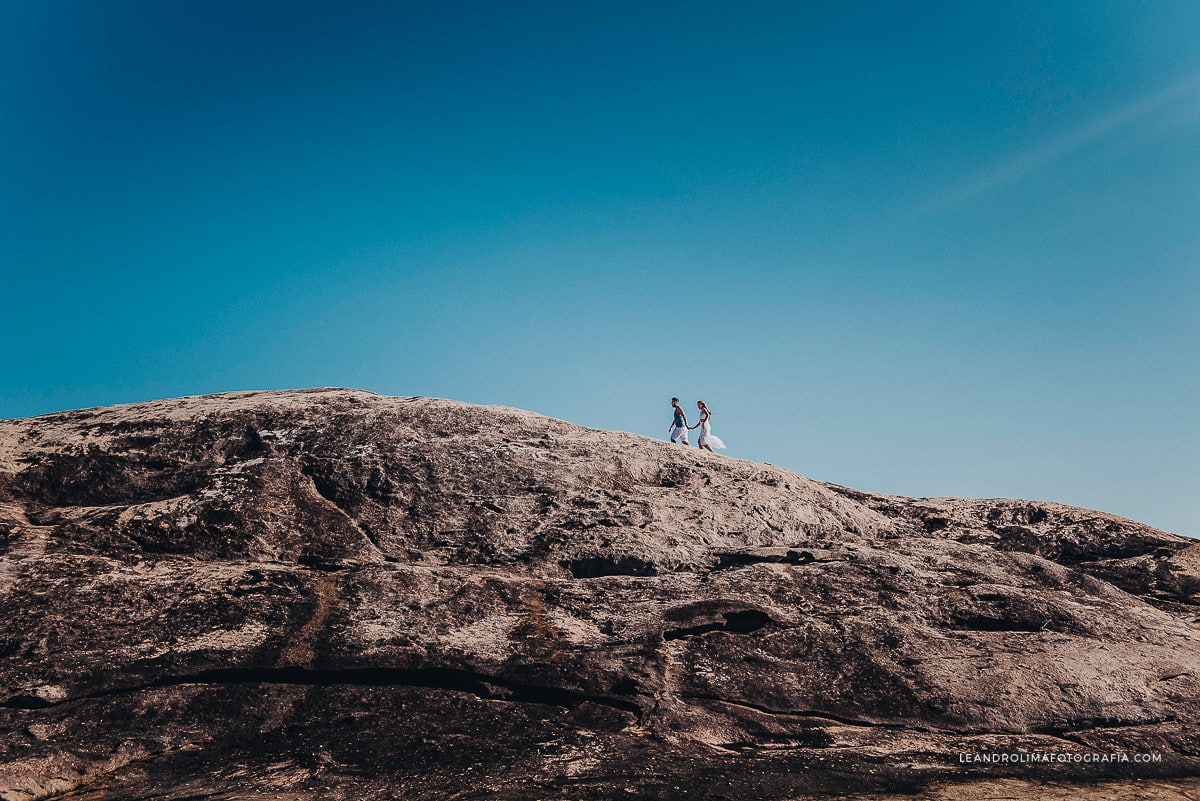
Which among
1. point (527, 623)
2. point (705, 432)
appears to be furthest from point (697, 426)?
point (527, 623)

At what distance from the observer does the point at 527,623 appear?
627 inches

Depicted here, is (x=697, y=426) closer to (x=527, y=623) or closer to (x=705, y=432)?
(x=705, y=432)

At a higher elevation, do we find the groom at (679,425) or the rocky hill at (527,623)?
the groom at (679,425)

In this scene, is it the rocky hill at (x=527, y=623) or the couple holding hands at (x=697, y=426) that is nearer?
the rocky hill at (x=527, y=623)

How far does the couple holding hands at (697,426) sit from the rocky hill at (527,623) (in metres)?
4.25

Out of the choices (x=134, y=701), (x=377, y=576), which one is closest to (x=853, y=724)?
(x=377, y=576)

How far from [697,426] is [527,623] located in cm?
1339

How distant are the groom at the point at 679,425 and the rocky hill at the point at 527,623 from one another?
4286 millimetres

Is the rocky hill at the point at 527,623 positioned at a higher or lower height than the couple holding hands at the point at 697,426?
lower

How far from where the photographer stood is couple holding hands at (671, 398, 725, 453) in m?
27.4

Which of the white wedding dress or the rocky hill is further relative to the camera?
the white wedding dress

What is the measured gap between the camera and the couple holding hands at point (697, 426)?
27.4m

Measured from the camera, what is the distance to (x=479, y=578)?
1720 centimetres

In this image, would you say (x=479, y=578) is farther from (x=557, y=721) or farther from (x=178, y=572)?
(x=178, y=572)
